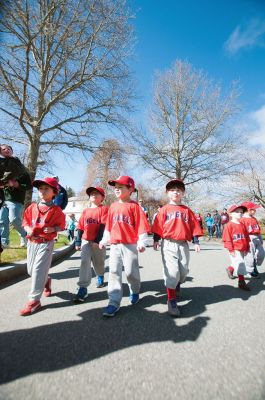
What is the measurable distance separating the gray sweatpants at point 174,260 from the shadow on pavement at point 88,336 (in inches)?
15.2

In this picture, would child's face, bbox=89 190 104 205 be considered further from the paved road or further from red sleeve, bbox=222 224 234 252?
red sleeve, bbox=222 224 234 252

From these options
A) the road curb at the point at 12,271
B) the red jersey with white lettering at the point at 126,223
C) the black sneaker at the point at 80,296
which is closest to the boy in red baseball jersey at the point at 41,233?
the black sneaker at the point at 80,296

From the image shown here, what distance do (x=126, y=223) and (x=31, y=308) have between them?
157 centimetres

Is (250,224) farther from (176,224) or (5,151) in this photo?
(5,151)

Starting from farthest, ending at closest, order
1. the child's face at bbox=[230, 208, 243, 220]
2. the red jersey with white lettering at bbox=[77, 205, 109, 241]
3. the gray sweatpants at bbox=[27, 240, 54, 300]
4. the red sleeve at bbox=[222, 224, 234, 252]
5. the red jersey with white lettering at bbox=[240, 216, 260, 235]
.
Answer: the red jersey with white lettering at bbox=[240, 216, 260, 235]
the child's face at bbox=[230, 208, 243, 220]
the red sleeve at bbox=[222, 224, 234, 252]
the red jersey with white lettering at bbox=[77, 205, 109, 241]
the gray sweatpants at bbox=[27, 240, 54, 300]

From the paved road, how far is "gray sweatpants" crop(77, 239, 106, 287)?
0.95 feet

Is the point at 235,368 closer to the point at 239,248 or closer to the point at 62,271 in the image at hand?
the point at 239,248

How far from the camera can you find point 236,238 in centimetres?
517

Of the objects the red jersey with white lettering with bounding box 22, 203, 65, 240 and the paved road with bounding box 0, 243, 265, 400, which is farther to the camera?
the red jersey with white lettering with bounding box 22, 203, 65, 240

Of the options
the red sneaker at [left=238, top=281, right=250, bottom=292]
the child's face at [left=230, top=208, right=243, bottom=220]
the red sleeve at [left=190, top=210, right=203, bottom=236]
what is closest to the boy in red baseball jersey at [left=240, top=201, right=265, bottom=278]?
the child's face at [left=230, top=208, right=243, bottom=220]

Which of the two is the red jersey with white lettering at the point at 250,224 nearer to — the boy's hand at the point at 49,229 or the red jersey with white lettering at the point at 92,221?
the red jersey with white lettering at the point at 92,221

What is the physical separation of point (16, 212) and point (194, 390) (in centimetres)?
585

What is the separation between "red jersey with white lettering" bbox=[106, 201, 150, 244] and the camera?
3.77 metres

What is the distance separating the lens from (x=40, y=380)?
1872mm
